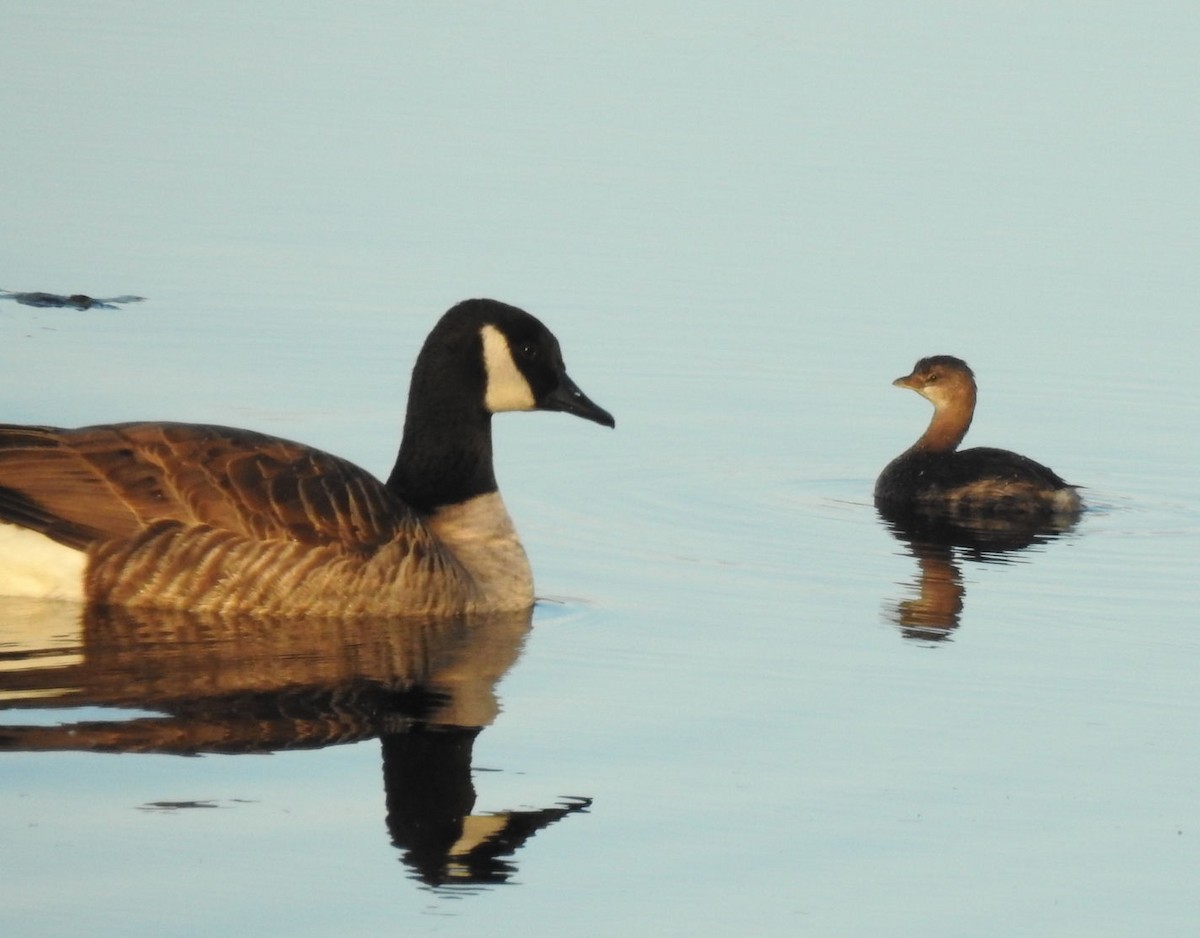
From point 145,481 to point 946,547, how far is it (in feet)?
18.7

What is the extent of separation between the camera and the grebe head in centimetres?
1728

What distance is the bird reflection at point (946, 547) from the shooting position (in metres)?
12.5

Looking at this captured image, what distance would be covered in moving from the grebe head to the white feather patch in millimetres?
7721

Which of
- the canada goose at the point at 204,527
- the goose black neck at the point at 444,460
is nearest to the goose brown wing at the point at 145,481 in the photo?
the canada goose at the point at 204,527

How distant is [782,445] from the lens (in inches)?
673

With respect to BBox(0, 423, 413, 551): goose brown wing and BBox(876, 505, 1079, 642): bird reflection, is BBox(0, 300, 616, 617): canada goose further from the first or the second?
BBox(876, 505, 1079, 642): bird reflection

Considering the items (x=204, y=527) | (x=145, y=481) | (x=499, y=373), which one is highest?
(x=499, y=373)

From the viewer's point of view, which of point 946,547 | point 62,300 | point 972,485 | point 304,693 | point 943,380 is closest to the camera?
point 304,693

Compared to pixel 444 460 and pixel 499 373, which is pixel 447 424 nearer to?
pixel 444 460

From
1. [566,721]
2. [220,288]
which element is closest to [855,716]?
[566,721]

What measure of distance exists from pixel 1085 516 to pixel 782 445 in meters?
2.31

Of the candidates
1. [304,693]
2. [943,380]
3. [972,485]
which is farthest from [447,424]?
[943,380]

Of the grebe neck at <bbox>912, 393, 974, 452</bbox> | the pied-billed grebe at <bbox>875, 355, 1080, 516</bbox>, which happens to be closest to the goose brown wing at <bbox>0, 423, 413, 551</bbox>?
the pied-billed grebe at <bbox>875, 355, 1080, 516</bbox>

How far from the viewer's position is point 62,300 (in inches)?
740
